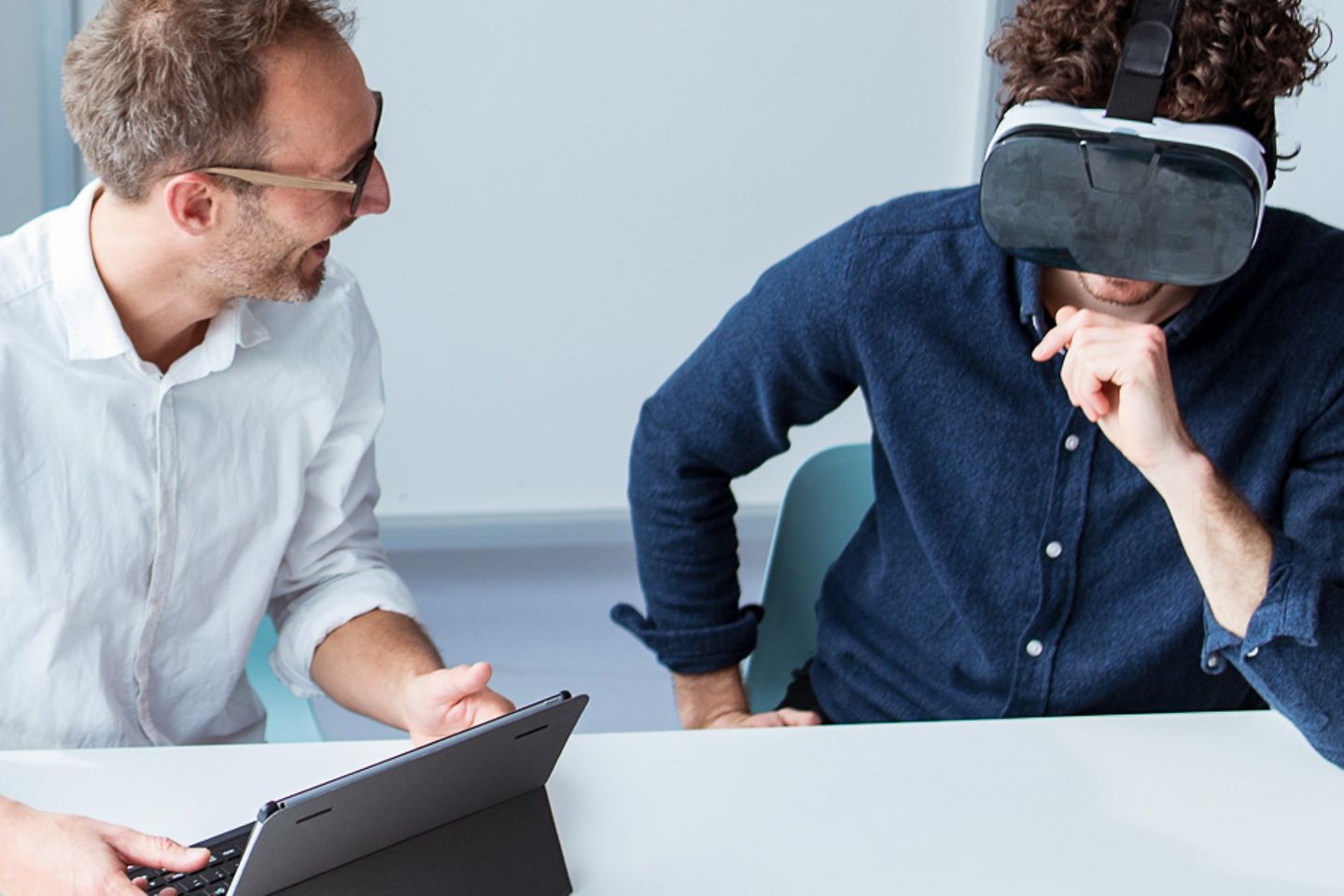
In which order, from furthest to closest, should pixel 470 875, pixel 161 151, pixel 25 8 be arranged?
pixel 25 8 < pixel 161 151 < pixel 470 875

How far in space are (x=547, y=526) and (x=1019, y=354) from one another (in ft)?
3.60

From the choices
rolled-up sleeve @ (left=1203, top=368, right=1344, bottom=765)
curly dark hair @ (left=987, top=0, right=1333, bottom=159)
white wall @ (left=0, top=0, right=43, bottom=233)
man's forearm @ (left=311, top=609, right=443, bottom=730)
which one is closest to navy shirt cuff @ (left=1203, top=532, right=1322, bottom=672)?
rolled-up sleeve @ (left=1203, top=368, right=1344, bottom=765)

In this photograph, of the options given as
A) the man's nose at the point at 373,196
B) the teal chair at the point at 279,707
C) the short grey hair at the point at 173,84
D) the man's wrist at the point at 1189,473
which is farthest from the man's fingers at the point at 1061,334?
the teal chair at the point at 279,707

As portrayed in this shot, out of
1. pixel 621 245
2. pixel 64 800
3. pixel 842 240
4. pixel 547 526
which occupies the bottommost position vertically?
pixel 547 526

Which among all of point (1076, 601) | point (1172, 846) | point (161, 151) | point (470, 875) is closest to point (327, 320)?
point (161, 151)

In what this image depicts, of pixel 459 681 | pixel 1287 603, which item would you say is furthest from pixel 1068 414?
pixel 459 681

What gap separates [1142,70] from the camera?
1.25m

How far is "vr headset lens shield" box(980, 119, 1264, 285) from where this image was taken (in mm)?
1206

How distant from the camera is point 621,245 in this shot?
2.30 metres

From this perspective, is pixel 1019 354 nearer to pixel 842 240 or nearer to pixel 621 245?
pixel 842 240

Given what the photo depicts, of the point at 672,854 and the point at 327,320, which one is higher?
the point at 327,320

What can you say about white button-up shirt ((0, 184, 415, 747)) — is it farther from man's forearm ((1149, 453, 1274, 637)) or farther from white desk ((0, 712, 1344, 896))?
man's forearm ((1149, 453, 1274, 637))

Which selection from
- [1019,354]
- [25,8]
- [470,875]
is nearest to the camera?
[470,875]

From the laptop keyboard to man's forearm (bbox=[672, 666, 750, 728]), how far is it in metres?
0.66
